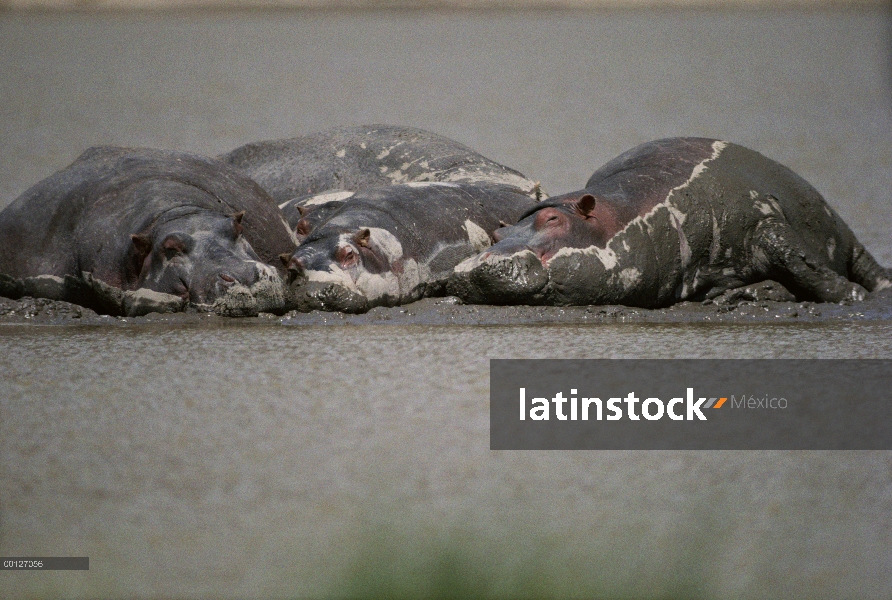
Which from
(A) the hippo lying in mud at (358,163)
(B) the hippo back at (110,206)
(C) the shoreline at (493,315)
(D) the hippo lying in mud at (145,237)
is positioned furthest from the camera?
(A) the hippo lying in mud at (358,163)

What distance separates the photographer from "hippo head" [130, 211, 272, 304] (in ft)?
20.8

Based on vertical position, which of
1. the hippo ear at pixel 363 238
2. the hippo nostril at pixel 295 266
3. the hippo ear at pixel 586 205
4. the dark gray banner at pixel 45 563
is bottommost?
the dark gray banner at pixel 45 563

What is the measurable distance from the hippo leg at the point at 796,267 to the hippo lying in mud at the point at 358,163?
187cm

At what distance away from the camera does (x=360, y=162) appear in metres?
9.31

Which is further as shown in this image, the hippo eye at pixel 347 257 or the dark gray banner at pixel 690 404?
the hippo eye at pixel 347 257

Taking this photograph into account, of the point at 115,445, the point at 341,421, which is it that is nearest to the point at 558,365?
the point at 341,421

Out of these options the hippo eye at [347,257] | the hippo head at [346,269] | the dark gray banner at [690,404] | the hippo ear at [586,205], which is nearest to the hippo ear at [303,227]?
the hippo head at [346,269]

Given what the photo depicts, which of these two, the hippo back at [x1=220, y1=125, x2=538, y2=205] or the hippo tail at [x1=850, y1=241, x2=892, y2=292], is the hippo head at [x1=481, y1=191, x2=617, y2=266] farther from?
the hippo back at [x1=220, y1=125, x2=538, y2=205]

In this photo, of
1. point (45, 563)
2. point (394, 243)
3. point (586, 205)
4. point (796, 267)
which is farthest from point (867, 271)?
point (45, 563)

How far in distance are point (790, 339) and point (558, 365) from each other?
1308 millimetres

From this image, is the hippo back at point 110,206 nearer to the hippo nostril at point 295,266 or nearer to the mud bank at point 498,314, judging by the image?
the mud bank at point 498,314

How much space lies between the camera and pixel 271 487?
329 centimetres

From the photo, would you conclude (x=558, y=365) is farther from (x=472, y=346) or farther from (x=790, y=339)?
(x=790, y=339)

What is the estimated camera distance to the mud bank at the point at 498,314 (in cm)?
631
